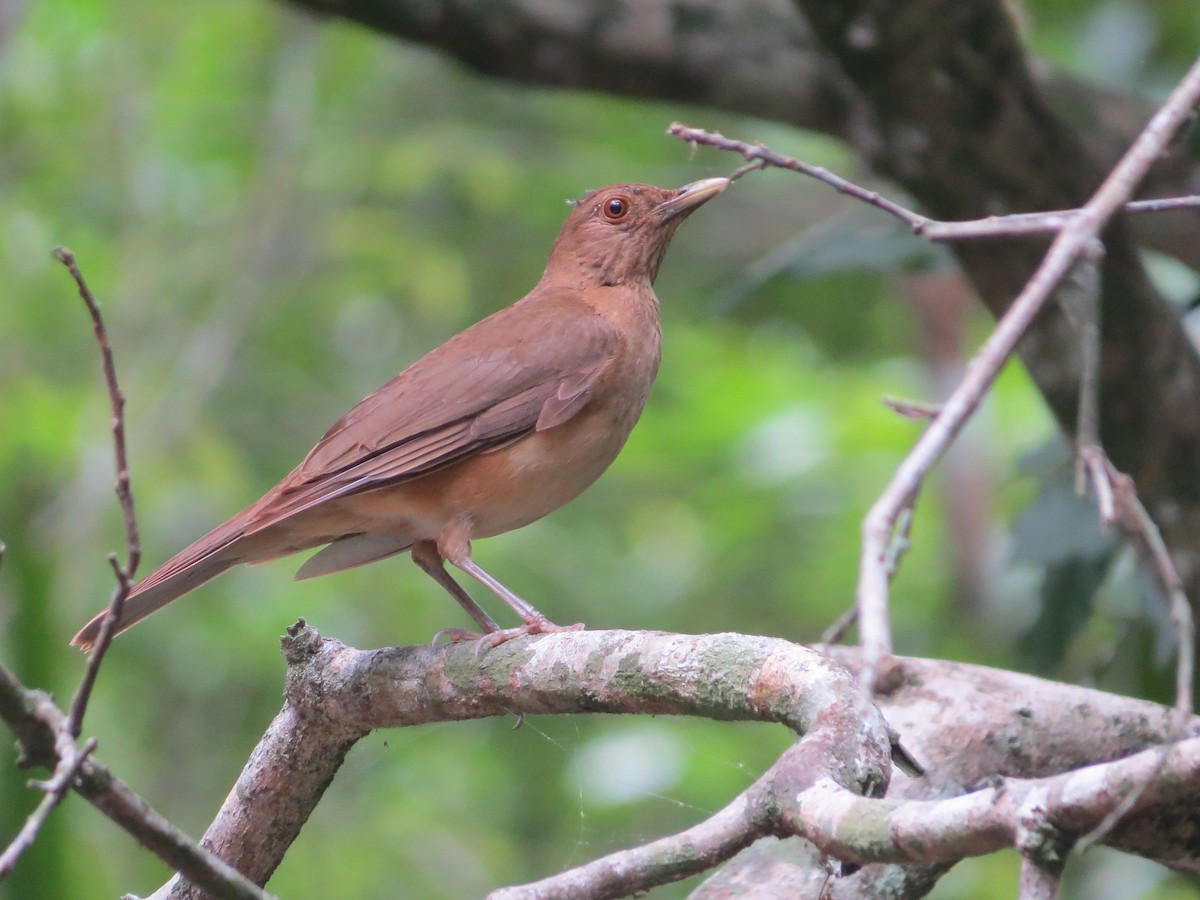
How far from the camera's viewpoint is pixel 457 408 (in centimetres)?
412

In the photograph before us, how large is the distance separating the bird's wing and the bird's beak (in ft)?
1.87

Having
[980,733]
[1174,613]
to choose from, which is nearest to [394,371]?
[980,733]

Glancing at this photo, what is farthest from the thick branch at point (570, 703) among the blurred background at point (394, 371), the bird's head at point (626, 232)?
the blurred background at point (394, 371)

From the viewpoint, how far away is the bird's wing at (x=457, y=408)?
3971mm

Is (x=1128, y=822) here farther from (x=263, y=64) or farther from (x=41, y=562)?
(x=263, y=64)

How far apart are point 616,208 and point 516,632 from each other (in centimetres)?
197

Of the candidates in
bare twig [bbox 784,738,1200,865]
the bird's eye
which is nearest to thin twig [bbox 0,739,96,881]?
bare twig [bbox 784,738,1200,865]

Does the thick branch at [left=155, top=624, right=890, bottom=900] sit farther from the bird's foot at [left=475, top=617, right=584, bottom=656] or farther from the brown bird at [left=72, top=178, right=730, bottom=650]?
the brown bird at [left=72, top=178, right=730, bottom=650]

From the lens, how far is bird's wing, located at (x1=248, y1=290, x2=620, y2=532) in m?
3.97

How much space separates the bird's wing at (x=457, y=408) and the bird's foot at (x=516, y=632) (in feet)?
2.13

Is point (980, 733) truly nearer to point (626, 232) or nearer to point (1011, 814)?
point (1011, 814)

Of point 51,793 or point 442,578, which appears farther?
point 442,578

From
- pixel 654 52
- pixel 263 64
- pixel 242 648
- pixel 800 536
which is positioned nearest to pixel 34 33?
pixel 263 64

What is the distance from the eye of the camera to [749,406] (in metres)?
9.38
